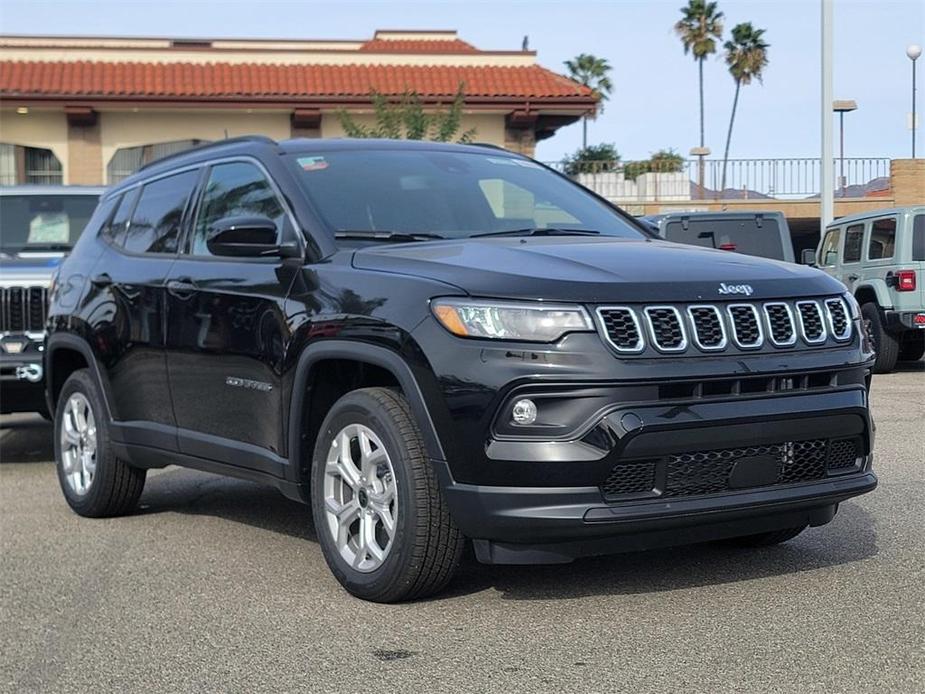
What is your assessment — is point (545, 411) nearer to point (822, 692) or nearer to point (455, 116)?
point (822, 692)

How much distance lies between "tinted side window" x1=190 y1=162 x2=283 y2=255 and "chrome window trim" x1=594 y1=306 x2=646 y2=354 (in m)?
1.79

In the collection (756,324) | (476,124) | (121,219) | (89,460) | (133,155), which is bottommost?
(89,460)

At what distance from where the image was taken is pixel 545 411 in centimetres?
→ 453

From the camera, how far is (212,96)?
26547mm

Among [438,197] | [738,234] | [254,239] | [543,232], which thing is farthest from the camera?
[738,234]

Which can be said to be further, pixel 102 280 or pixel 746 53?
pixel 746 53

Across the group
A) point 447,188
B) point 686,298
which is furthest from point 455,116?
point 686,298

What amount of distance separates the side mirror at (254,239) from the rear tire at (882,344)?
38.2 ft

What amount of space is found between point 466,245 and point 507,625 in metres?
1.53

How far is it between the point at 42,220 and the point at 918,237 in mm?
10235

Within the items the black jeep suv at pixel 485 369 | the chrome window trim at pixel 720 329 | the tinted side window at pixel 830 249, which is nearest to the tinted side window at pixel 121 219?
the black jeep suv at pixel 485 369

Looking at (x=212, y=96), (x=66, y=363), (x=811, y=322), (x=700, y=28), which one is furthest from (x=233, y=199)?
(x=700, y=28)

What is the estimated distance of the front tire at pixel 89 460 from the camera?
23.6 feet

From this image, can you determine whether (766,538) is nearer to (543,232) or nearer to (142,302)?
(543,232)
